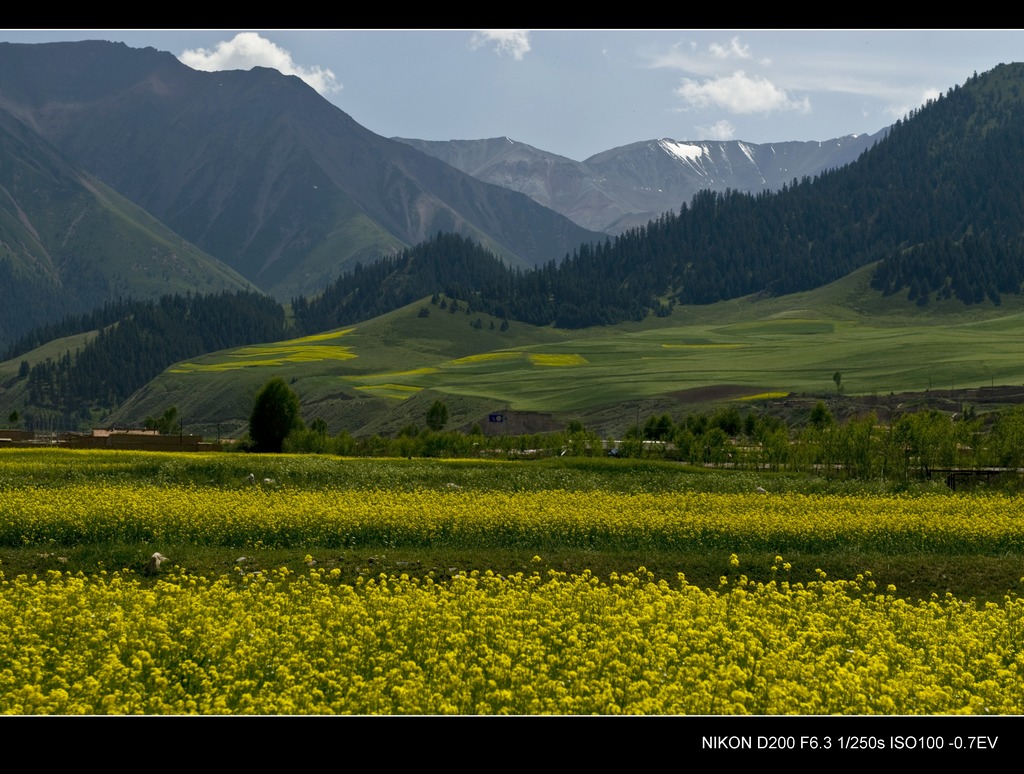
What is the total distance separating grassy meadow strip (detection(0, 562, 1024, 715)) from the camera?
14.1 meters

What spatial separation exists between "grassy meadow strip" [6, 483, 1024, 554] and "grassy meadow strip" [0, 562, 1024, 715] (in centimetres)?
991

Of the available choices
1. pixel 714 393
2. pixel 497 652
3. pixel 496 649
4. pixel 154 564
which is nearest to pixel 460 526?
pixel 154 564

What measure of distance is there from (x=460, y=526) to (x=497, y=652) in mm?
16756

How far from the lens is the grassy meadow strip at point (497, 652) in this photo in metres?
14.1

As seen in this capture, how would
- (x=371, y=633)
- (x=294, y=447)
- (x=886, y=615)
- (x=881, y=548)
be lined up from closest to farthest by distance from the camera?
(x=371, y=633)
(x=886, y=615)
(x=881, y=548)
(x=294, y=447)

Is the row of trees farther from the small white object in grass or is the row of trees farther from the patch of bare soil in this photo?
the patch of bare soil

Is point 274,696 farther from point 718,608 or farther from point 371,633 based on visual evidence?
point 718,608

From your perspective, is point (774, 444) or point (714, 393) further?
point (714, 393)

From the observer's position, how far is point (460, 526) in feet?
110

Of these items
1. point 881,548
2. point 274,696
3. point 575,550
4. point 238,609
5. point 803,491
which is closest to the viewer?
point 274,696

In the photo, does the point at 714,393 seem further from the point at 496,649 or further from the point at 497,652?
the point at 497,652

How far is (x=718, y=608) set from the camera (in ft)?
66.2
